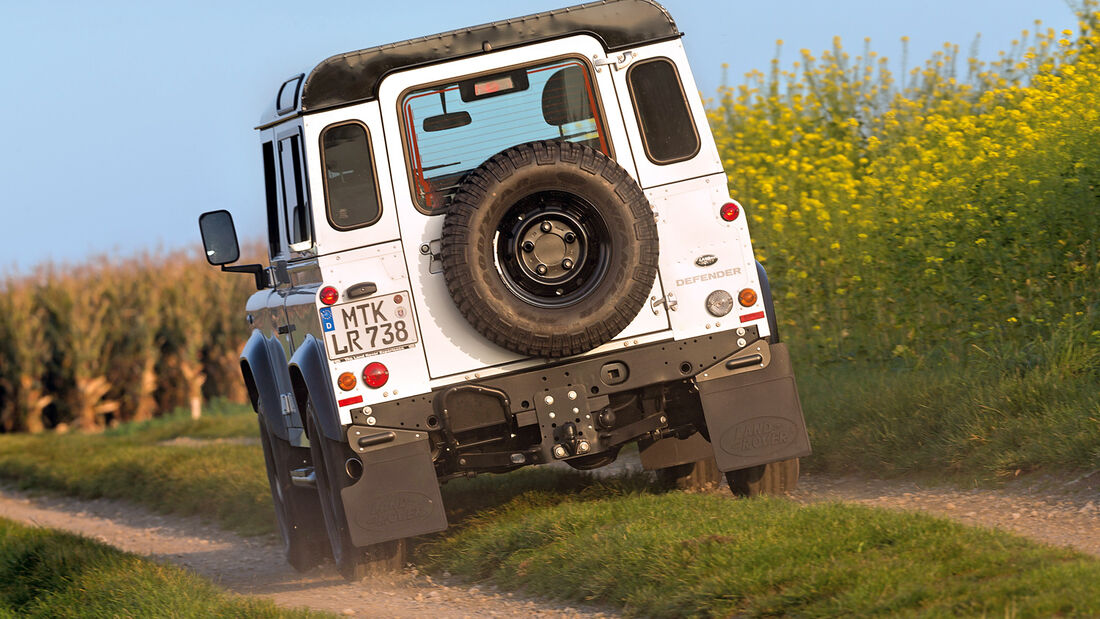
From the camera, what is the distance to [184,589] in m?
7.70

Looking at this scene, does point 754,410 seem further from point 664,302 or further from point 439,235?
point 439,235

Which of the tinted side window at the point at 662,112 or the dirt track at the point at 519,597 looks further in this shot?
the tinted side window at the point at 662,112

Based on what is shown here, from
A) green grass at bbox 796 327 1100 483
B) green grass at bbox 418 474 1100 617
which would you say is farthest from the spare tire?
green grass at bbox 796 327 1100 483

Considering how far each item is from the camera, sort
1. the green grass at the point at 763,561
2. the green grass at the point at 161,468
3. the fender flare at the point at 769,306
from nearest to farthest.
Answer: the green grass at the point at 763,561 → the fender flare at the point at 769,306 → the green grass at the point at 161,468

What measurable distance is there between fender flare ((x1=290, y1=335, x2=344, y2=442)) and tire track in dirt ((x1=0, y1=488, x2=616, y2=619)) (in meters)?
0.96

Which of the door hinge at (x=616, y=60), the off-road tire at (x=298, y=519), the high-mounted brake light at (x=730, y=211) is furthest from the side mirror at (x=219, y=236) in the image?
the high-mounted brake light at (x=730, y=211)

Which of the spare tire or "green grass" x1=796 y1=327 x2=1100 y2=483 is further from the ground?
the spare tire

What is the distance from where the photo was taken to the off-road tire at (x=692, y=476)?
9125 millimetres

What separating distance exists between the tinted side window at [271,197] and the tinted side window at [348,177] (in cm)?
122

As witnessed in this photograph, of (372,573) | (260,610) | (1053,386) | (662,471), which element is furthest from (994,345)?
(260,610)

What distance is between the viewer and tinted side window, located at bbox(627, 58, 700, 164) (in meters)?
7.46

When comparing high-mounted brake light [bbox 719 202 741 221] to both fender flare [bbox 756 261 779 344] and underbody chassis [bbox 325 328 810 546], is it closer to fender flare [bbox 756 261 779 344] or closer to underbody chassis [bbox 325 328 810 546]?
fender flare [bbox 756 261 779 344]

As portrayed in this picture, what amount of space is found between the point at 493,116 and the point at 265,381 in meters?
3.01

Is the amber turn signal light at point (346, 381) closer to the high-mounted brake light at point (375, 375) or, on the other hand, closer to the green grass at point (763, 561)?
the high-mounted brake light at point (375, 375)
